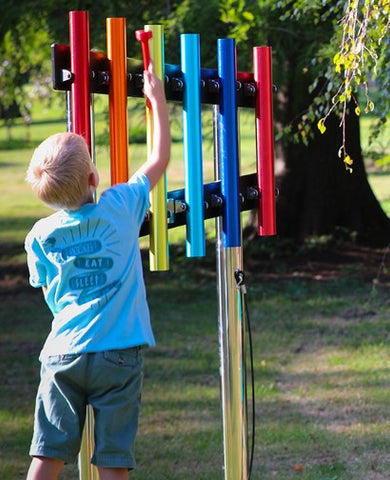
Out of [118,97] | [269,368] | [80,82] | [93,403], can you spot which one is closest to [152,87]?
[118,97]

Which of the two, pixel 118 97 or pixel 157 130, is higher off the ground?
pixel 118 97

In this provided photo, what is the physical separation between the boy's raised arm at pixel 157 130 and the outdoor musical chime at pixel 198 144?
5cm

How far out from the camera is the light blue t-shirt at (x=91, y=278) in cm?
308

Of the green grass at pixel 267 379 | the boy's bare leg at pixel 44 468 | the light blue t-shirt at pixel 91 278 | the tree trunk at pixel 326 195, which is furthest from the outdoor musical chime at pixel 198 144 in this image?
the tree trunk at pixel 326 195

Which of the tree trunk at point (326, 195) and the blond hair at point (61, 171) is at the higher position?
the blond hair at point (61, 171)

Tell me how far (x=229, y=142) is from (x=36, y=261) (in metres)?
0.95

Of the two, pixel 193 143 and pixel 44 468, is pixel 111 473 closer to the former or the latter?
pixel 44 468

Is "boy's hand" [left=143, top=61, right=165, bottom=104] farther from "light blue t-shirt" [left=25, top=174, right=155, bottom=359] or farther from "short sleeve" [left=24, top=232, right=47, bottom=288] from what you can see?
"short sleeve" [left=24, top=232, right=47, bottom=288]

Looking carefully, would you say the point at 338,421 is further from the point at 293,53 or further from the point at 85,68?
the point at 293,53

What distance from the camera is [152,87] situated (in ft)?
11.5

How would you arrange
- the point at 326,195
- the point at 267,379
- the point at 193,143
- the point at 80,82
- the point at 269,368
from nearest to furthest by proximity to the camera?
Result: the point at 80,82 → the point at 193,143 → the point at 267,379 → the point at 269,368 → the point at 326,195

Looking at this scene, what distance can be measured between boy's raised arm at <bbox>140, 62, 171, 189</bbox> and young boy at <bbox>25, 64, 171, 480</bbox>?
0.22m

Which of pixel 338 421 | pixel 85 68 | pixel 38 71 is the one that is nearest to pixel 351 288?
pixel 338 421

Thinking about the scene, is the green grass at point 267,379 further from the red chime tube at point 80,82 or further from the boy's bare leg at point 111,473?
the red chime tube at point 80,82
